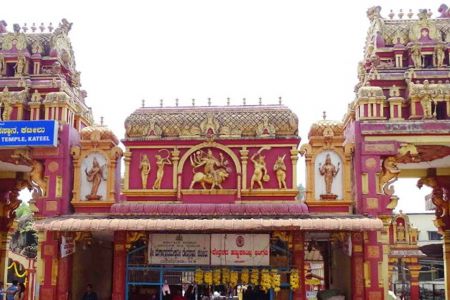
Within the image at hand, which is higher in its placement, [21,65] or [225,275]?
[21,65]

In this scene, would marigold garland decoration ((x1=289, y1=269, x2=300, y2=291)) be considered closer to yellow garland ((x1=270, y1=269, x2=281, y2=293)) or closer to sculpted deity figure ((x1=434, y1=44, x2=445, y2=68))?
yellow garland ((x1=270, y1=269, x2=281, y2=293))

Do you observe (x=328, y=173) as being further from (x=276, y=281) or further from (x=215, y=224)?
(x=215, y=224)

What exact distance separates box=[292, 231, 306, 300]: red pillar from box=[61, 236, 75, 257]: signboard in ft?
21.9

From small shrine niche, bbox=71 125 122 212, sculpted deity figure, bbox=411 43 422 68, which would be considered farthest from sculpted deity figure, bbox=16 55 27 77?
sculpted deity figure, bbox=411 43 422 68

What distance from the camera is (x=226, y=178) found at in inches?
667

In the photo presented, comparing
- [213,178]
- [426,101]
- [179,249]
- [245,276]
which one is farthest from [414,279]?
[179,249]

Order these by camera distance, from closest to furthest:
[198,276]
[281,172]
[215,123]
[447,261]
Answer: [198,276] < [281,172] < [215,123] < [447,261]

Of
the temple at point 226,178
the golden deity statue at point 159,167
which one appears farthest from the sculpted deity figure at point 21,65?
the golden deity statue at point 159,167

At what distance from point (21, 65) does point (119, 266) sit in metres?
7.57

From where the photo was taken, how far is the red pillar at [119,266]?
16219 millimetres

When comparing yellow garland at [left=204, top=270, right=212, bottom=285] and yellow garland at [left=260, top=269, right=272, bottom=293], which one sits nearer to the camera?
yellow garland at [left=260, top=269, right=272, bottom=293]

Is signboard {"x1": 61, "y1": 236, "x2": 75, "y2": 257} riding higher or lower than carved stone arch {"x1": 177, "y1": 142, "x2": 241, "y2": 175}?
lower

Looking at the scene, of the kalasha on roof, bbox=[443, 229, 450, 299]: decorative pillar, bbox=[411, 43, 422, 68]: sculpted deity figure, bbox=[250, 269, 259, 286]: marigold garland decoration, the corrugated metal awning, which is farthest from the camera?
bbox=[443, 229, 450, 299]: decorative pillar

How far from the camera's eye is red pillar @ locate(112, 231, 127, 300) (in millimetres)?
16219
